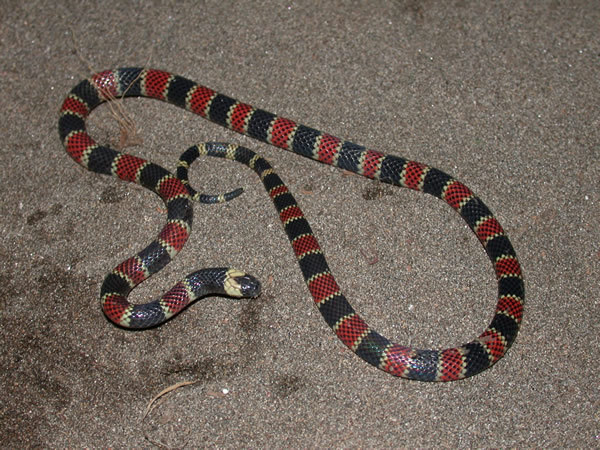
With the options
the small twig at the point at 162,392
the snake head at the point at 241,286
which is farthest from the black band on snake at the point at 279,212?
the small twig at the point at 162,392

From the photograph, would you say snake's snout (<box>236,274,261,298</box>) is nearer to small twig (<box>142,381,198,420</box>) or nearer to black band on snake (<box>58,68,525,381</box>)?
black band on snake (<box>58,68,525,381</box>)

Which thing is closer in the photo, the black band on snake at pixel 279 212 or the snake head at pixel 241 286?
the black band on snake at pixel 279 212

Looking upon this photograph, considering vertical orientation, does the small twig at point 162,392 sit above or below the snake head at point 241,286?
below

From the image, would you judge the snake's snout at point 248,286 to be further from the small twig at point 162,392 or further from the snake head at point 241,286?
the small twig at point 162,392

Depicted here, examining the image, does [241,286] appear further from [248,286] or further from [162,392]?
[162,392]

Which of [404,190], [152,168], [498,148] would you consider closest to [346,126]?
[404,190]

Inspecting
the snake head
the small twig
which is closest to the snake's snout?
the snake head

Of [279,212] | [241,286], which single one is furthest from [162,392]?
[279,212]

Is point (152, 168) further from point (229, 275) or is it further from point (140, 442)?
point (140, 442)
